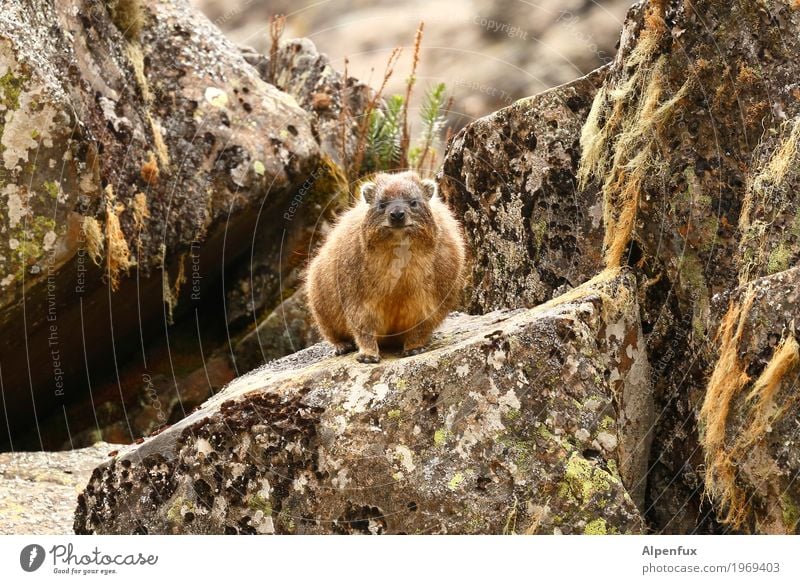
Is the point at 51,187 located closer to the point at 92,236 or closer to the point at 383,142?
the point at 92,236

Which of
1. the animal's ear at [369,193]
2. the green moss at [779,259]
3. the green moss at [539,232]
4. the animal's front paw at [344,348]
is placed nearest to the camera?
the green moss at [779,259]

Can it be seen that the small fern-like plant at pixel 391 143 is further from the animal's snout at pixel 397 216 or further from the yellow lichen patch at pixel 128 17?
the animal's snout at pixel 397 216

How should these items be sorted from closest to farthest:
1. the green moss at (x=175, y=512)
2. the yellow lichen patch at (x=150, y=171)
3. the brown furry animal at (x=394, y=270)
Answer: the green moss at (x=175, y=512) → the brown furry animal at (x=394, y=270) → the yellow lichen patch at (x=150, y=171)

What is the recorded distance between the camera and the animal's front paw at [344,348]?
9.92 metres

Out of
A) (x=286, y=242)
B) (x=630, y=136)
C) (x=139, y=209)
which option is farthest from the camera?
(x=286, y=242)

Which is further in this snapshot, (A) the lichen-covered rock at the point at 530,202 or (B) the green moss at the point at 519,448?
(A) the lichen-covered rock at the point at 530,202

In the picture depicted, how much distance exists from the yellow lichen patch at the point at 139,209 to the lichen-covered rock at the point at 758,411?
23.2 ft

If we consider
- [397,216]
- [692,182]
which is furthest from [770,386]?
[397,216]

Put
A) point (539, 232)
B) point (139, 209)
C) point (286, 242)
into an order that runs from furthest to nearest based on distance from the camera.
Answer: point (286, 242), point (139, 209), point (539, 232)

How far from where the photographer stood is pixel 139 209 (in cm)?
1189

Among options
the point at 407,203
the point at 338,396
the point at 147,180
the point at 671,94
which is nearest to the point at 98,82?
the point at 147,180

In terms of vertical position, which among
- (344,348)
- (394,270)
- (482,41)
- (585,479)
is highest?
(482,41)
